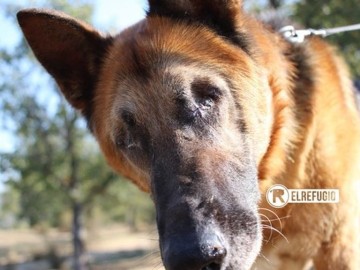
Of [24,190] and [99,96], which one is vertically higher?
[24,190]

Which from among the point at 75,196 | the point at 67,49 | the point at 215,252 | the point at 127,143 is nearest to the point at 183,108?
the point at 127,143

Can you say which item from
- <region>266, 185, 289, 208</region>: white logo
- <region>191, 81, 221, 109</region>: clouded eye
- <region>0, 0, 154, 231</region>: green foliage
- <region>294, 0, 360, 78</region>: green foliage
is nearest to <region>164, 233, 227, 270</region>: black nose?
<region>191, 81, 221, 109</region>: clouded eye

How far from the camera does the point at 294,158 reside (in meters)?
3.71

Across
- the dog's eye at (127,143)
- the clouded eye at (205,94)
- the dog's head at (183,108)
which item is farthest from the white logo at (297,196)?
the dog's eye at (127,143)

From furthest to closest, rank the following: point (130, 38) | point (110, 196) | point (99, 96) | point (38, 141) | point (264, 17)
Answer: point (110, 196) → point (38, 141) → point (264, 17) → point (99, 96) → point (130, 38)

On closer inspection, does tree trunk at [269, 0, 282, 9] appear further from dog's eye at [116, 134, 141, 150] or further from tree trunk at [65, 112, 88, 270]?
tree trunk at [65, 112, 88, 270]

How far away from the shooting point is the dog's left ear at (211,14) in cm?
355

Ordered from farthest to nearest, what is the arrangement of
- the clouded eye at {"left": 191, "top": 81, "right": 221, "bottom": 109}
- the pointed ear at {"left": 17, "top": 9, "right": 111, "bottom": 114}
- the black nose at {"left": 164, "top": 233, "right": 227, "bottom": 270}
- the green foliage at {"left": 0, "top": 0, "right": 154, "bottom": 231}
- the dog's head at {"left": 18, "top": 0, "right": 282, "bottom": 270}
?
the green foliage at {"left": 0, "top": 0, "right": 154, "bottom": 231}, the pointed ear at {"left": 17, "top": 9, "right": 111, "bottom": 114}, the clouded eye at {"left": 191, "top": 81, "right": 221, "bottom": 109}, the dog's head at {"left": 18, "top": 0, "right": 282, "bottom": 270}, the black nose at {"left": 164, "top": 233, "right": 227, "bottom": 270}

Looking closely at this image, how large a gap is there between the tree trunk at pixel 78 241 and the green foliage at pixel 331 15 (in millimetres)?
16937

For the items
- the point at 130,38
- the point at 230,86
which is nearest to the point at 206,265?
the point at 230,86

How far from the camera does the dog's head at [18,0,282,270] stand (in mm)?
2712

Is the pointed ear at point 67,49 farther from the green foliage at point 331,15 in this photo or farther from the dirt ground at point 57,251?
the dirt ground at point 57,251

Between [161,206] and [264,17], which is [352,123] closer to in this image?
[264,17]

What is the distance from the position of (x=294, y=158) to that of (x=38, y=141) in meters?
21.2
